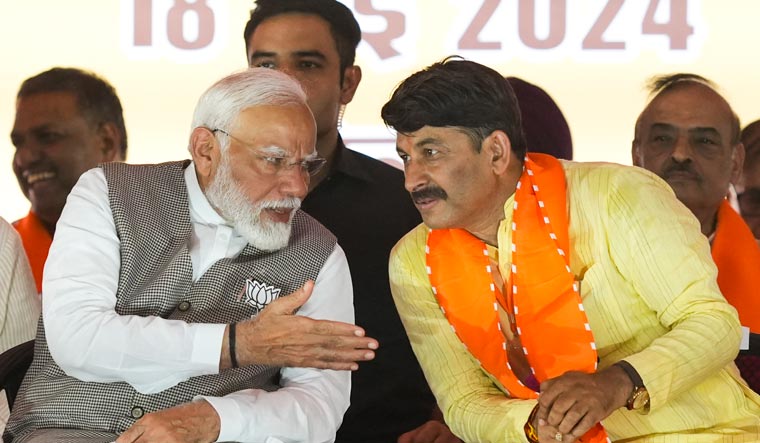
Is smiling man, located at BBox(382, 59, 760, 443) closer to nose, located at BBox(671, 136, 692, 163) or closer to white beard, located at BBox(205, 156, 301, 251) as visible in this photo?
white beard, located at BBox(205, 156, 301, 251)

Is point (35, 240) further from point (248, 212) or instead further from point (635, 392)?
point (635, 392)

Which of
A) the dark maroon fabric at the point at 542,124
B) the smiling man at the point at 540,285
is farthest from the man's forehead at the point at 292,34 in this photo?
the smiling man at the point at 540,285

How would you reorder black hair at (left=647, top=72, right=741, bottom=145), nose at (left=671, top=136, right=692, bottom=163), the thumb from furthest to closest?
black hair at (left=647, top=72, right=741, bottom=145), nose at (left=671, top=136, right=692, bottom=163), the thumb

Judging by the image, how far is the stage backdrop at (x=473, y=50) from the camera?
514cm

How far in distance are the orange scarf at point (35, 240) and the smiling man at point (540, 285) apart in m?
1.78

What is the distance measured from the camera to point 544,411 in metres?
2.77

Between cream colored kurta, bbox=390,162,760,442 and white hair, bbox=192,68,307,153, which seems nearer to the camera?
cream colored kurta, bbox=390,162,760,442

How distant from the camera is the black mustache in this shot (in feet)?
10.4

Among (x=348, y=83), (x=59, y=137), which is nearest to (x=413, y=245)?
(x=348, y=83)

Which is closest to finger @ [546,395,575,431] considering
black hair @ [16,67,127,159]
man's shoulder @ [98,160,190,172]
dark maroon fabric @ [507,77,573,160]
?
man's shoulder @ [98,160,190,172]

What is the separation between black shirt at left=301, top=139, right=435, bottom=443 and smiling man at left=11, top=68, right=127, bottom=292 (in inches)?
49.1

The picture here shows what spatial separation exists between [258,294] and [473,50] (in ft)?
7.51

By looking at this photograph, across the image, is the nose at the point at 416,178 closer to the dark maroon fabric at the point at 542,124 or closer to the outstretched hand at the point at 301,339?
the outstretched hand at the point at 301,339

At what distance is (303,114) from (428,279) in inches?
20.3
